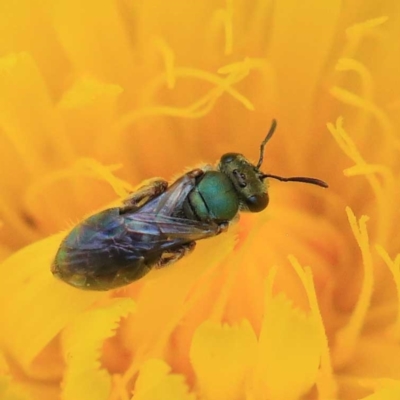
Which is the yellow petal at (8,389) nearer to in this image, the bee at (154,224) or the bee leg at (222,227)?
the bee at (154,224)

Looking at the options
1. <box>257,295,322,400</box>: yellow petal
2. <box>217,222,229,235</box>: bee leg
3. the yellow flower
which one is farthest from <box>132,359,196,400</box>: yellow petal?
<box>217,222,229,235</box>: bee leg

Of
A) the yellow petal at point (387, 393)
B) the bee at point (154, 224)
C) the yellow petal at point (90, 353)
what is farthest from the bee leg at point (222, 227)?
the yellow petal at point (387, 393)

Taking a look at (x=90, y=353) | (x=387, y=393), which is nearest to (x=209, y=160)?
(x=90, y=353)

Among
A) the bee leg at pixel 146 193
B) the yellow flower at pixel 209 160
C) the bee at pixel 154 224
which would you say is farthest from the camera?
the yellow flower at pixel 209 160

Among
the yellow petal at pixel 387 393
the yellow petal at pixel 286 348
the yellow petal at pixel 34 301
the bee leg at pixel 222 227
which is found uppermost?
the bee leg at pixel 222 227

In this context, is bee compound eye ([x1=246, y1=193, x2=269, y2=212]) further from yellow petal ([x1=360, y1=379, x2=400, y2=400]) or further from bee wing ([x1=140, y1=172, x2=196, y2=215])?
yellow petal ([x1=360, y1=379, x2=400, y2=400])

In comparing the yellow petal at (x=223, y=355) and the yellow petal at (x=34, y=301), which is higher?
the yellow petal at (x=34, y=301)

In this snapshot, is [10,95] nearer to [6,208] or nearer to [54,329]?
[6,208]
